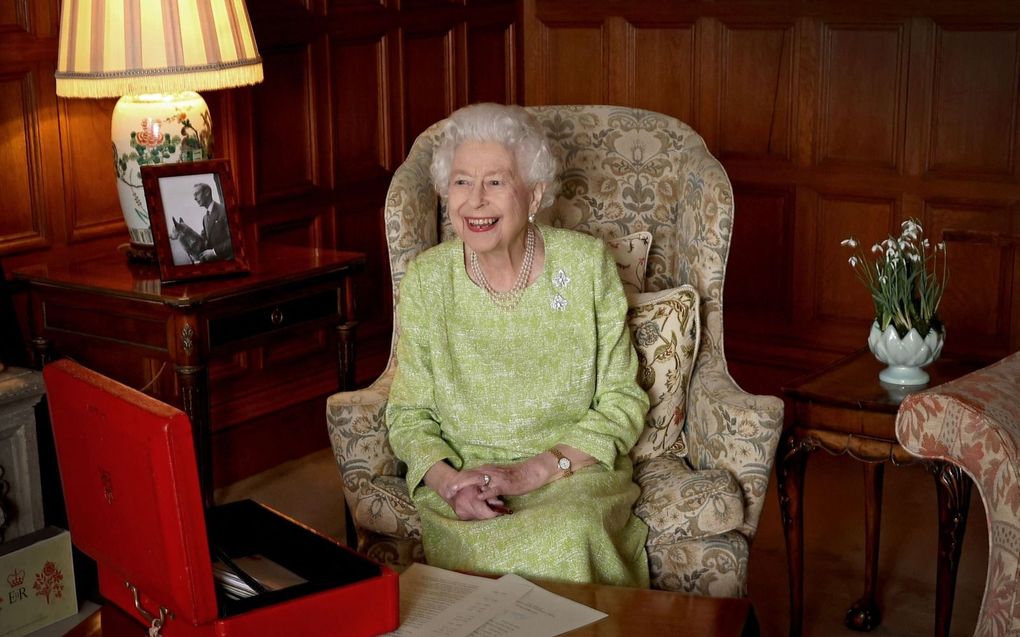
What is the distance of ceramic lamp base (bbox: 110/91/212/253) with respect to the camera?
111 inches

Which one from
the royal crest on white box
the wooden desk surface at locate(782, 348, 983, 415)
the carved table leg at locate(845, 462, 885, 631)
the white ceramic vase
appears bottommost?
the carved table leg at locate(845, 462, 885, 631)

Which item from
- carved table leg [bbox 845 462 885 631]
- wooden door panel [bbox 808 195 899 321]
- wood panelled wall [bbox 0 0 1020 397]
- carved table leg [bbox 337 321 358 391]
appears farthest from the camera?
wooden door panel [bbox 808 195 899 321]

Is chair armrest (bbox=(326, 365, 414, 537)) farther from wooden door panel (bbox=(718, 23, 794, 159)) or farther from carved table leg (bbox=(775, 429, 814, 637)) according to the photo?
wooden door panel (bbox=(718, 23, 794, 159))

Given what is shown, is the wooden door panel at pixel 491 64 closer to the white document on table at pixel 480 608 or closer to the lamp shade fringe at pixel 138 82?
the lamp shade fringe at pixel 138 82

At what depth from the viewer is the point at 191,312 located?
8.66 feet

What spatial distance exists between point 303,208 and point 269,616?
2.41 meters

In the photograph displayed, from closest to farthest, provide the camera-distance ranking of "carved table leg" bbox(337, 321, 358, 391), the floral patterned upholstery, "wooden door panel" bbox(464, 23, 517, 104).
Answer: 1. the floral patterned upholstery
2. "carved table leg" bbox(337, 321, 358, 391)
3. "wooden door panel" bbox(464, 23, 517, 104)

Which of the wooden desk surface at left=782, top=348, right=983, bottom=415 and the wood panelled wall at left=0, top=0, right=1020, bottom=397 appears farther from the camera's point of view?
the wood panelled wall at left=0, top=0, right=1020, bottom=397

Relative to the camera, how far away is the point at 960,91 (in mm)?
3881

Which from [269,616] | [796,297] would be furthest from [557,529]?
[796,297]

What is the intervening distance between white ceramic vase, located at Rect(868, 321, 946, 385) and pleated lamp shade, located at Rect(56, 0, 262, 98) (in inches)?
61.9

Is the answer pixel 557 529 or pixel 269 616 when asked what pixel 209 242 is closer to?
pixel 557 529

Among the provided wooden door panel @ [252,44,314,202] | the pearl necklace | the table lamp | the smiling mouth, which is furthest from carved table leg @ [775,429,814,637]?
wooden door panel @ [252,44,314,202]

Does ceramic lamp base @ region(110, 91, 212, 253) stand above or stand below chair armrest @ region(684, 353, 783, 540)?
above
